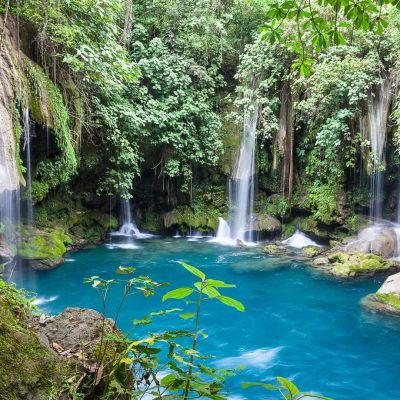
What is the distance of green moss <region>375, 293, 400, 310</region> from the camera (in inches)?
284

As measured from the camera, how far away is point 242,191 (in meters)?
14.3

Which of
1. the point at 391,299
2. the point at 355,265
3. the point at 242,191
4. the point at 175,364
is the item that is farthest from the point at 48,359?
the point at 242,191

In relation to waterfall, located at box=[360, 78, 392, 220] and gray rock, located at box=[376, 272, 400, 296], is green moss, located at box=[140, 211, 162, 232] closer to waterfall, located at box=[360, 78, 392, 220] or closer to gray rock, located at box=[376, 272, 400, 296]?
waterfall, located at box=[360, 78, 392, 220]

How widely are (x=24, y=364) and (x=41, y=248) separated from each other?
8219 mm

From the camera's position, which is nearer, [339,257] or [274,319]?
[274,319]

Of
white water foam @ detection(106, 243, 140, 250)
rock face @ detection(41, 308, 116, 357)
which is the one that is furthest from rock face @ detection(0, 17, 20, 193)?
white water foam @ detection(106, 243, 140, 250)

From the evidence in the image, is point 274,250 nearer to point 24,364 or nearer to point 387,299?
point 387,299

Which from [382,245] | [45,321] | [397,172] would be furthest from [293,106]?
[45,321]

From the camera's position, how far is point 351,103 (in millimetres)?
10852

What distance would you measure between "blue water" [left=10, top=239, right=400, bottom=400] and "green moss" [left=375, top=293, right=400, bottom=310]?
389 mm

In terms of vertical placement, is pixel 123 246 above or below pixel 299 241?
below

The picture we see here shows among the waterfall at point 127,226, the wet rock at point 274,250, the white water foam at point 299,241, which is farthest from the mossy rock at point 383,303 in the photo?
the waterfall at point 127,226

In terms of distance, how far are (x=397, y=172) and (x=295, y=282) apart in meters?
6.02

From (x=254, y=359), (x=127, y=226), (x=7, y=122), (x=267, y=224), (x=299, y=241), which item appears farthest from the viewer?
(x=127, y=226)
